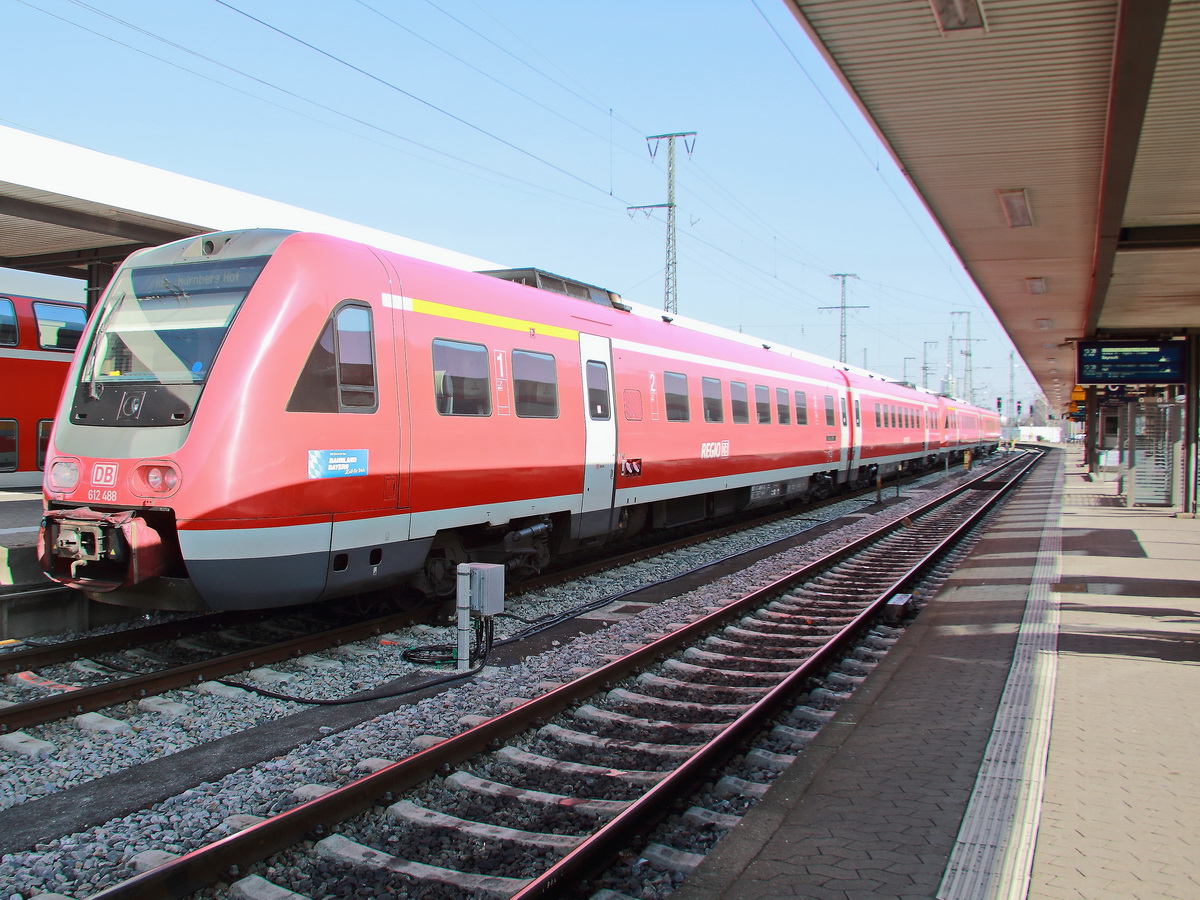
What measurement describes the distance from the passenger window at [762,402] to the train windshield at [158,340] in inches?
405

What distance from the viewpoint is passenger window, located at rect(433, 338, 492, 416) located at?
7.60 m

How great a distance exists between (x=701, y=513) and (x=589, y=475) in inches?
161

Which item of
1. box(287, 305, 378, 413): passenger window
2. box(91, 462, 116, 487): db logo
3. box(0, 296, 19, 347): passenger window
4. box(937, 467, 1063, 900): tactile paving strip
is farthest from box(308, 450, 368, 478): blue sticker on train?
box(0, 296, 19, 347): passenger window

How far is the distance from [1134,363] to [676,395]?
12.0m

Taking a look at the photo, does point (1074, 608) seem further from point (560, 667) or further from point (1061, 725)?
point (560, 667)

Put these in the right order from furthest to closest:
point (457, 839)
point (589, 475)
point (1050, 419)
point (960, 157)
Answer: point (1050, 419) → point (589, 475) → point (960, 157) → point (457, 839)

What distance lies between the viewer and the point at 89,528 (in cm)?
617

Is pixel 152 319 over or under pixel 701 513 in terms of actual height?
over

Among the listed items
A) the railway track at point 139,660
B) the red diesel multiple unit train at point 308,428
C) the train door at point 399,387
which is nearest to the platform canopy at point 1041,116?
the train door at point 399,387

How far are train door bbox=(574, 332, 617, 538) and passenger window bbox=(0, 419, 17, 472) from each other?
11594 millimetres

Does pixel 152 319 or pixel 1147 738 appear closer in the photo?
pixel 1147 738

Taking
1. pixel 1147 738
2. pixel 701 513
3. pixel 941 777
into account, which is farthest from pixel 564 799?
pixel 701 513

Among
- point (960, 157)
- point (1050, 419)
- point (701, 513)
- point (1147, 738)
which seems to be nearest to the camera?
point (1147, 738)

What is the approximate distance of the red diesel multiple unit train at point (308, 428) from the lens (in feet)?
19.9
